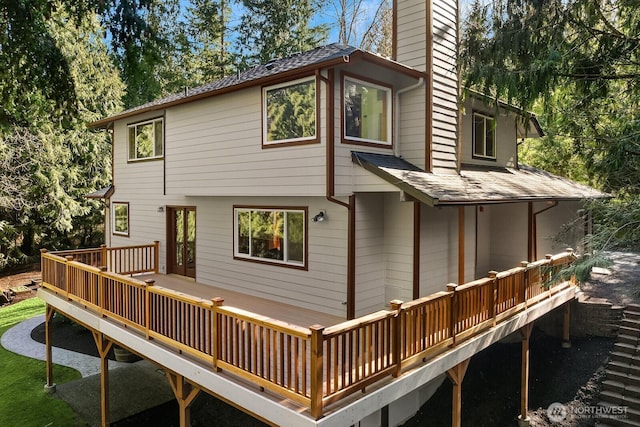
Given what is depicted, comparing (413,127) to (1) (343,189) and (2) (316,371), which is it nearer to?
(1) (343,189)

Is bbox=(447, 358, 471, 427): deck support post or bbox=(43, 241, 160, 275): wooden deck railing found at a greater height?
bbox=(43, 241, 160, 275): wooden deck railing

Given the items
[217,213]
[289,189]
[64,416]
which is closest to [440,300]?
[289,189]

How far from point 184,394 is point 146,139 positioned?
894 centimetres

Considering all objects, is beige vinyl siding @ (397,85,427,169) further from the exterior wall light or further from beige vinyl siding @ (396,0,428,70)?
the exterior wall light

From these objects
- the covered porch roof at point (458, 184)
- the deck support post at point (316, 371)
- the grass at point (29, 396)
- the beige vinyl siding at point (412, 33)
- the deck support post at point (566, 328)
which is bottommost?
the grass at point (29, 396)

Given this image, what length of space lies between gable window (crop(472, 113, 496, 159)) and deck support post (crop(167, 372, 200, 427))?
9027 mm

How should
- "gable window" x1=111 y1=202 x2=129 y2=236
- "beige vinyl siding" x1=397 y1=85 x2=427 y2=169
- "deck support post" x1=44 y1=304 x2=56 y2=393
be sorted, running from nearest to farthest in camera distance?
"beige vinyl siding" x1=397 y1=85 x2=427 y2=169
"deck support post" x1=44 y1=304 x2=56 y2=393
"gable window" x1=111 y1=202 x2=129 y2=236

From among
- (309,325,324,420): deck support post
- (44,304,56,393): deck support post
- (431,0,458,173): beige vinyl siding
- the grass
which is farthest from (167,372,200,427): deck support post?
(431,0,458,173): beige vinyl siding

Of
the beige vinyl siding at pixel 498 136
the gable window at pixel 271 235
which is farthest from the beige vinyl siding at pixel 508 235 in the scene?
the gable window at pixel 271 235

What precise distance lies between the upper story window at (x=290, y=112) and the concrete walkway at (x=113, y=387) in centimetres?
655

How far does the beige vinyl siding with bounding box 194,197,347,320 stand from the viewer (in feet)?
26.8

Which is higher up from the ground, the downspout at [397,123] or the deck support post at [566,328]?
the downspout at [397,123]

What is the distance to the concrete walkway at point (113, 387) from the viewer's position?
9195 millimetres

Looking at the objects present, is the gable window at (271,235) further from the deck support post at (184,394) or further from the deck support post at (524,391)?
the deck support post at (524,391)
